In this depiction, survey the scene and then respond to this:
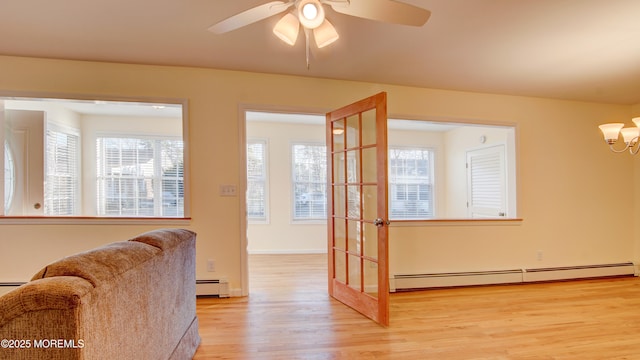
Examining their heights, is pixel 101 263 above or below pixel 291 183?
below

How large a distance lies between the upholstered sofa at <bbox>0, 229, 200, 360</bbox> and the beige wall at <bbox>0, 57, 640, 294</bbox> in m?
1.33

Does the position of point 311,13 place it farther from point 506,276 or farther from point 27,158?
point 506,276

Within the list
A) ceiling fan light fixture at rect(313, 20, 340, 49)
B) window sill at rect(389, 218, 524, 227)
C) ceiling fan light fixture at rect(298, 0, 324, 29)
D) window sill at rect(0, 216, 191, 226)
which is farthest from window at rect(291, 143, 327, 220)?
ceiling fan light fixture at rect(298, 0, 324, 29)

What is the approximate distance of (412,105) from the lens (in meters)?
3.61

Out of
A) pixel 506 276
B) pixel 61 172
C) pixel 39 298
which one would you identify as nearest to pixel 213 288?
pixel 39 298

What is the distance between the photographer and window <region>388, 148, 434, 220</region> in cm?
631

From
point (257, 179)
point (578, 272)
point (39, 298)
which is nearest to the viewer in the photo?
point (39, 298)

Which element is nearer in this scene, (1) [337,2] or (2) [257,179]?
(1) [337,2]

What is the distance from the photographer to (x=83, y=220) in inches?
120

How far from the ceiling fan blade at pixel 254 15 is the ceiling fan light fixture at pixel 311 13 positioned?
0.08m

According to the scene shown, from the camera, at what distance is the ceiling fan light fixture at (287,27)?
1627 mm

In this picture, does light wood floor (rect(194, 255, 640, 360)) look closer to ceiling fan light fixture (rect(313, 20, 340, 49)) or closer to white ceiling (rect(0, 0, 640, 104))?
ceiling fan light fixture (rect(313, 20, 340, 49))

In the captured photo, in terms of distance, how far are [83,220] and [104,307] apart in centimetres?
249

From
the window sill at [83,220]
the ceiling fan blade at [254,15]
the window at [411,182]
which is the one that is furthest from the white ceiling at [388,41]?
the window at [411,182]
